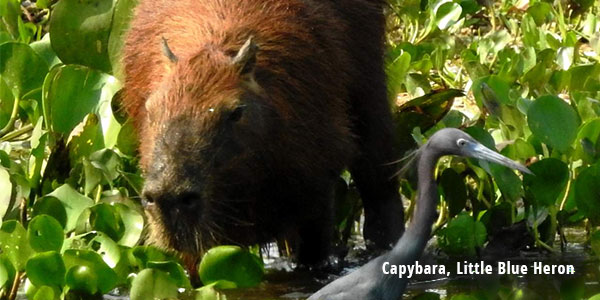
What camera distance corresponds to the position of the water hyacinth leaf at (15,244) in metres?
5.30

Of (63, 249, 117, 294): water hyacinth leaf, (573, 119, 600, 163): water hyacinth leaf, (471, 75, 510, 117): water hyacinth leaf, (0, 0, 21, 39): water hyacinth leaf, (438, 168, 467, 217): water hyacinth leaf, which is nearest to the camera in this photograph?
(63, 249, 117, 294): water hyacinth leaf

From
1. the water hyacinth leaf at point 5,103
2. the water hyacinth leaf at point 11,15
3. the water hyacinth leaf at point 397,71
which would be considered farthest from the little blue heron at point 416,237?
the water hyacinth leaf at point 11,15

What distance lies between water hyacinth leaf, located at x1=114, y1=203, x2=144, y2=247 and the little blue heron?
873 mm

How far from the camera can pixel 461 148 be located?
502cm

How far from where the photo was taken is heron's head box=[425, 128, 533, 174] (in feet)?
16.4

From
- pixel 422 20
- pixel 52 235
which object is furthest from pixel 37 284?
pixel 422 20

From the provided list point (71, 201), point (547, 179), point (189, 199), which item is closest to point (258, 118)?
point (189, 199)

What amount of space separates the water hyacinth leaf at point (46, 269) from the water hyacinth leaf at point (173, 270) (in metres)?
0.31

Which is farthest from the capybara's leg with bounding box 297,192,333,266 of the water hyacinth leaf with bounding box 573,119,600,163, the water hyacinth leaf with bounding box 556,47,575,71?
the water hyacinth leaf with bounding box 556,47,575,71

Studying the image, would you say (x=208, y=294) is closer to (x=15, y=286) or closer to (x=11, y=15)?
(x=15, y=286)

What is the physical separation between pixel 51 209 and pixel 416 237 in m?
1.55

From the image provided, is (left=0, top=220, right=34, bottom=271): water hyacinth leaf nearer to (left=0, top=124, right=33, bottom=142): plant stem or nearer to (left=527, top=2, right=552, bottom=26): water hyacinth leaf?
(left=0, top=124, right=33, bottom=142): plant stem

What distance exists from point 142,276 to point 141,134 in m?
1.01

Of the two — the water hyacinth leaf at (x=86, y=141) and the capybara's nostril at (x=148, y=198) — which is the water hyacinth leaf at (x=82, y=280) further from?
the water hyacinth leaf at (x=86, y=141)
